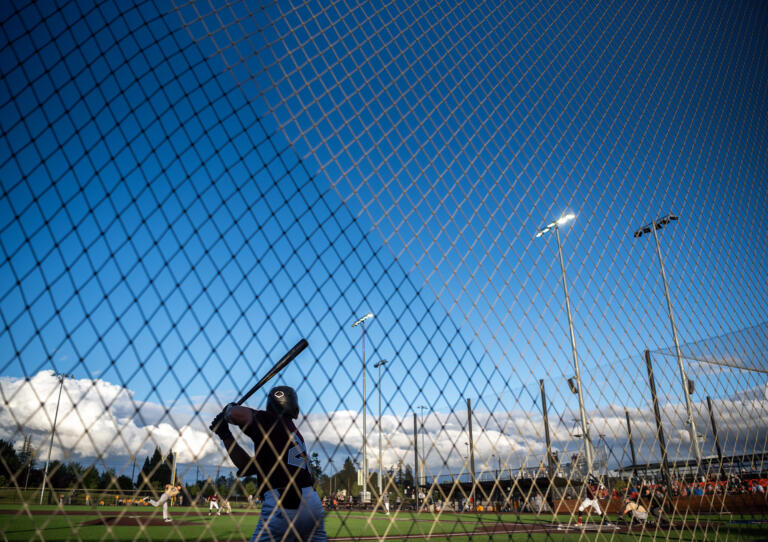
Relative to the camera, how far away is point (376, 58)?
3971 mm

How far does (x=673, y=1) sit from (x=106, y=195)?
732cm

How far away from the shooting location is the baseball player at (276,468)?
8.63ft

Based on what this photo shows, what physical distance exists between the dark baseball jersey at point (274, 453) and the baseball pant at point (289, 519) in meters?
0.07

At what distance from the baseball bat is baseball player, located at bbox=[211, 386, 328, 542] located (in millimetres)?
825

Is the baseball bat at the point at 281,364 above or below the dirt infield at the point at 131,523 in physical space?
above

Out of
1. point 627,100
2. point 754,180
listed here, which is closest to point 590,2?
point 627,100

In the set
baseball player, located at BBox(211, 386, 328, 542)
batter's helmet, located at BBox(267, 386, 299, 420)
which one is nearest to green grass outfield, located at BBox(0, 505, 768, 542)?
baseball player, located at BBox(211, 386, 328, 542)

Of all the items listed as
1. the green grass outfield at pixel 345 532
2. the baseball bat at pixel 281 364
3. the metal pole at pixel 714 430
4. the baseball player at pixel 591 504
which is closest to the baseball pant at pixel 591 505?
the baseball player at pixel 591 504

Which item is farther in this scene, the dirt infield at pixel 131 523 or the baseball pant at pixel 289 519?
the baseball pant at pixel 289 519

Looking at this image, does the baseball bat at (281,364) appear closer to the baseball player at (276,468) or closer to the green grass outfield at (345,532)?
the baseball player at (276,468)

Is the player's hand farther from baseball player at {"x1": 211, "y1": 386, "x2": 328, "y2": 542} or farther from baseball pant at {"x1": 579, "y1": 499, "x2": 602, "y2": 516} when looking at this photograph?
baseball pant at {"x1": 579, "y1": 499, "x2": 602, "y2": 516}

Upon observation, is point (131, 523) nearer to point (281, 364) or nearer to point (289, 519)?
point (281, 364)

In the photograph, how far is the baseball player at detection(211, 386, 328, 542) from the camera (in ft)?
8.63

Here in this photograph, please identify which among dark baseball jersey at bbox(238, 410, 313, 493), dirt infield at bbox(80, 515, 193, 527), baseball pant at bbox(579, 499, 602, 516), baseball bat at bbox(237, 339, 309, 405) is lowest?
dirt infield at bbox(80, 515, 193, 527)
